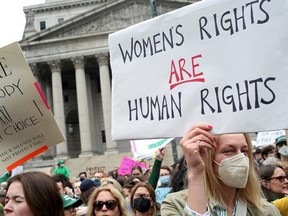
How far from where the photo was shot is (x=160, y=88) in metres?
3.49

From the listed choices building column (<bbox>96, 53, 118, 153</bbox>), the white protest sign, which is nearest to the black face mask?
the white protest sign

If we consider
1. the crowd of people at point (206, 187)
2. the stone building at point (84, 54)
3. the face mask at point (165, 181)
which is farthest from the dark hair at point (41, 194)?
the stone building at point (84, 54)

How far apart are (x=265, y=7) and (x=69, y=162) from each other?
38.6m

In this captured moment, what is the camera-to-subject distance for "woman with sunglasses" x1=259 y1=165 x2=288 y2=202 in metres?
5.68

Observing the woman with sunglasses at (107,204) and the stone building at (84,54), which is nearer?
the woman with sunglasses at (107,204)

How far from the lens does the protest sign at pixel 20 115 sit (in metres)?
4.73

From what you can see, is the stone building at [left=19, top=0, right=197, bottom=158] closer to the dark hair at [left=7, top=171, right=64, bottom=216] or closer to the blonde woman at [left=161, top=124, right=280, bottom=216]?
the dark hair at [left=7, top=171, right=64, bottom=216]

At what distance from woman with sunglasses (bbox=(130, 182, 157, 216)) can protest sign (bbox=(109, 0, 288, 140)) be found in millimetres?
2407

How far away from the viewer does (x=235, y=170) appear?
116 inches

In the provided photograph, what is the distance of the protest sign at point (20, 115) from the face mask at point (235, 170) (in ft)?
7.55

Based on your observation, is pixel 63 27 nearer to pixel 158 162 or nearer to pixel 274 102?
pixel 158 162

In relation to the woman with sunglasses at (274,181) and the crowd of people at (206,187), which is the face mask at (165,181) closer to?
the woman with sunglasses at (274,181)

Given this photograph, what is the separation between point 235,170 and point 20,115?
2681 millimetres

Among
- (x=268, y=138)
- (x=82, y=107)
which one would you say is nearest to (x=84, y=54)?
(x=82, y=107)
